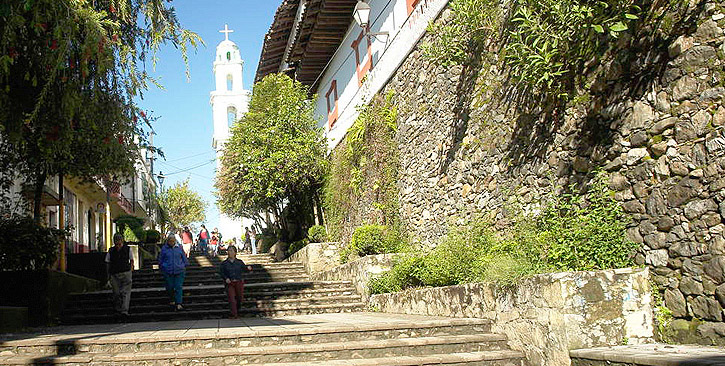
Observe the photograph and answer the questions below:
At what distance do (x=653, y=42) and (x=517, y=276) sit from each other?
109 inches

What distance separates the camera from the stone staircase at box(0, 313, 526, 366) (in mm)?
8062

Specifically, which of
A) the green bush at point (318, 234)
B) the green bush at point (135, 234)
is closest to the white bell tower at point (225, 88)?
the green bush at point (135, 234)

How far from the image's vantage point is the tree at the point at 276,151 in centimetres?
2108

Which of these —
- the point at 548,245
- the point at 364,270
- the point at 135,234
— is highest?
the point at 135,234

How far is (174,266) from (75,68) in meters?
5.35

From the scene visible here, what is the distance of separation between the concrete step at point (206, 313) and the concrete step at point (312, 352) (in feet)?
17.5

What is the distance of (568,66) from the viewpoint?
7.92 m

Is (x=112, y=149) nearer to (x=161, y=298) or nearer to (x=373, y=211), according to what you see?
(x=161, y=298)

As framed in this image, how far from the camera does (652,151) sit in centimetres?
662

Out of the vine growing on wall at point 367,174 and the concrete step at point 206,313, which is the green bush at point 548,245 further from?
the vine growing on wall at point 367,174

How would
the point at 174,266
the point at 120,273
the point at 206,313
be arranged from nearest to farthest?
the point at 120,273 < the point at 174,266 < the point at 206,313

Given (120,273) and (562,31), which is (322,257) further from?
(562,31)

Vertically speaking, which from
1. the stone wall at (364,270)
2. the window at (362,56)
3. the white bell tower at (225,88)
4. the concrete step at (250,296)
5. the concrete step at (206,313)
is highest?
the white bell tower at (225,88)

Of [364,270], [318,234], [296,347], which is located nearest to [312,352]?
[296,347]
